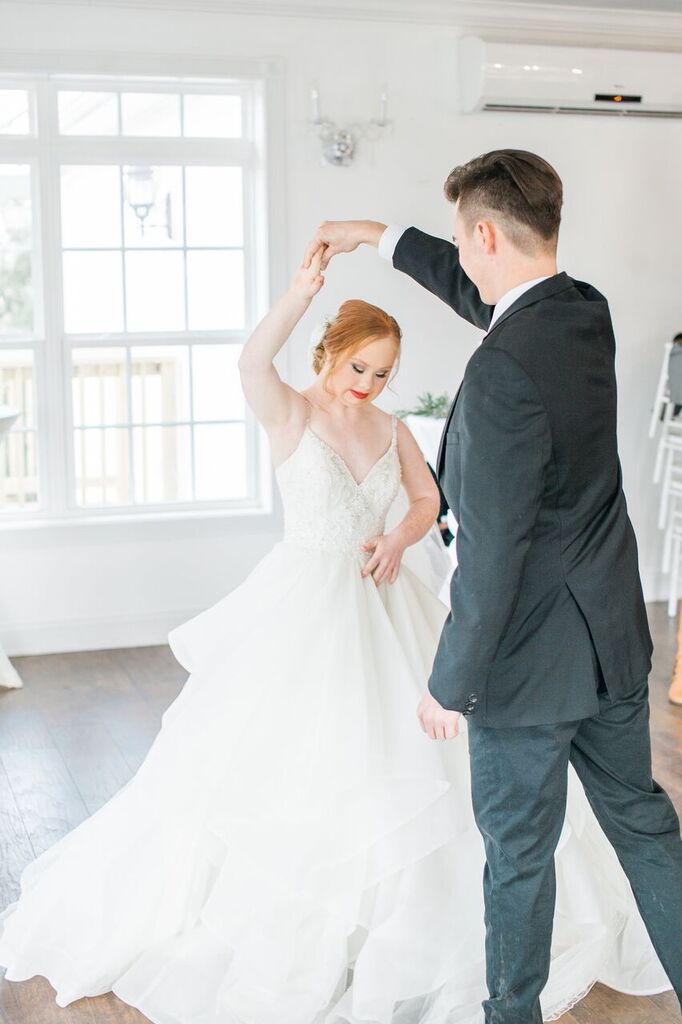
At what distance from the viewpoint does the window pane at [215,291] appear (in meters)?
5.05

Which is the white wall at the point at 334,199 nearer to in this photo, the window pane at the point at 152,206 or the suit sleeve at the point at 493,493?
the window pane at the point at 152,206

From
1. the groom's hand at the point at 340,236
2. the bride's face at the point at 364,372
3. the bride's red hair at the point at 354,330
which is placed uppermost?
the groom's hand at the point at 340,236

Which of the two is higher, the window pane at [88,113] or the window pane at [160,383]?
the window pane at [88,113]

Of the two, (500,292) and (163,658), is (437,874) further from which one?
(163,658)

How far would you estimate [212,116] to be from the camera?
16.3ft

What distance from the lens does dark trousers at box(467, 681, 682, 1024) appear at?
1822 mm

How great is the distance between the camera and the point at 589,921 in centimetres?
235

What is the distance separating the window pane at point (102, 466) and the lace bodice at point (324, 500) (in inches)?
104

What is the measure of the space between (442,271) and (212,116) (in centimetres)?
301

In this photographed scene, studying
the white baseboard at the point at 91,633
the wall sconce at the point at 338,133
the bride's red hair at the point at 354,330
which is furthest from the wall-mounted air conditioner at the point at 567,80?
the bride's red hair at the point at 354,330

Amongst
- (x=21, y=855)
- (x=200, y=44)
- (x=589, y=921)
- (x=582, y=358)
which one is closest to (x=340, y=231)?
(x=582, y=358)

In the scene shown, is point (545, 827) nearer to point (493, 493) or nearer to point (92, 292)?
point (493, 493)

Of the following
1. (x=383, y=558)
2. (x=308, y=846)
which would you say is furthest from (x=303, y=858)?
(x=383, y=558)

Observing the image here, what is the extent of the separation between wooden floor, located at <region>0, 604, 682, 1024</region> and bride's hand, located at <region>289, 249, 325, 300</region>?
1465 mm
